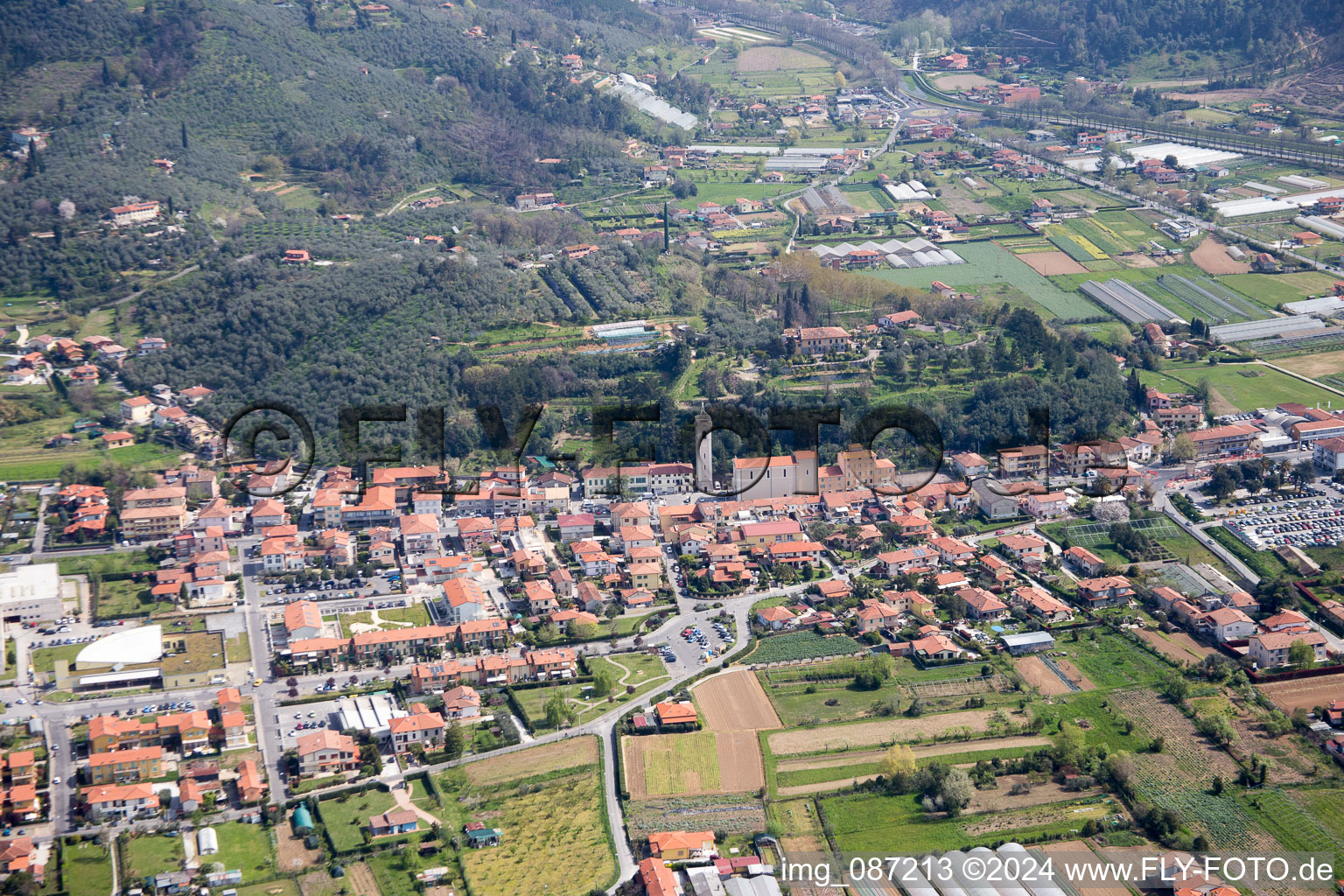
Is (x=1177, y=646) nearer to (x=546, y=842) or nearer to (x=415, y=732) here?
(x=546, y=842)

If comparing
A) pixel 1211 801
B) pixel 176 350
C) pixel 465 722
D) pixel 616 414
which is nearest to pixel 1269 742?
pixel 1211 801

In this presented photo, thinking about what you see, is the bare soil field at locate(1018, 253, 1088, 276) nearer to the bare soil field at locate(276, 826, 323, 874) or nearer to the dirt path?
the dirt path

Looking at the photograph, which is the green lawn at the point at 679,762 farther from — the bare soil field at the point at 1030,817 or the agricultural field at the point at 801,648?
the bare soil field at the point at 1030,817

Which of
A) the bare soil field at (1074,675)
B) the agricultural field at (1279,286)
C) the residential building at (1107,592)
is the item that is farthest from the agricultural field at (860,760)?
the agricultural field at (1279,286)

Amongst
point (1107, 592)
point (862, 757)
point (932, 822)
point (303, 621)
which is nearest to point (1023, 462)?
point (1107, 592)

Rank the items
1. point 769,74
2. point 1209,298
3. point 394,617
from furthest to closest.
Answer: point 769,74 → point 1209,298 → point 394,617

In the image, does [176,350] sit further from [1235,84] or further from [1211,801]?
[1235,84]
